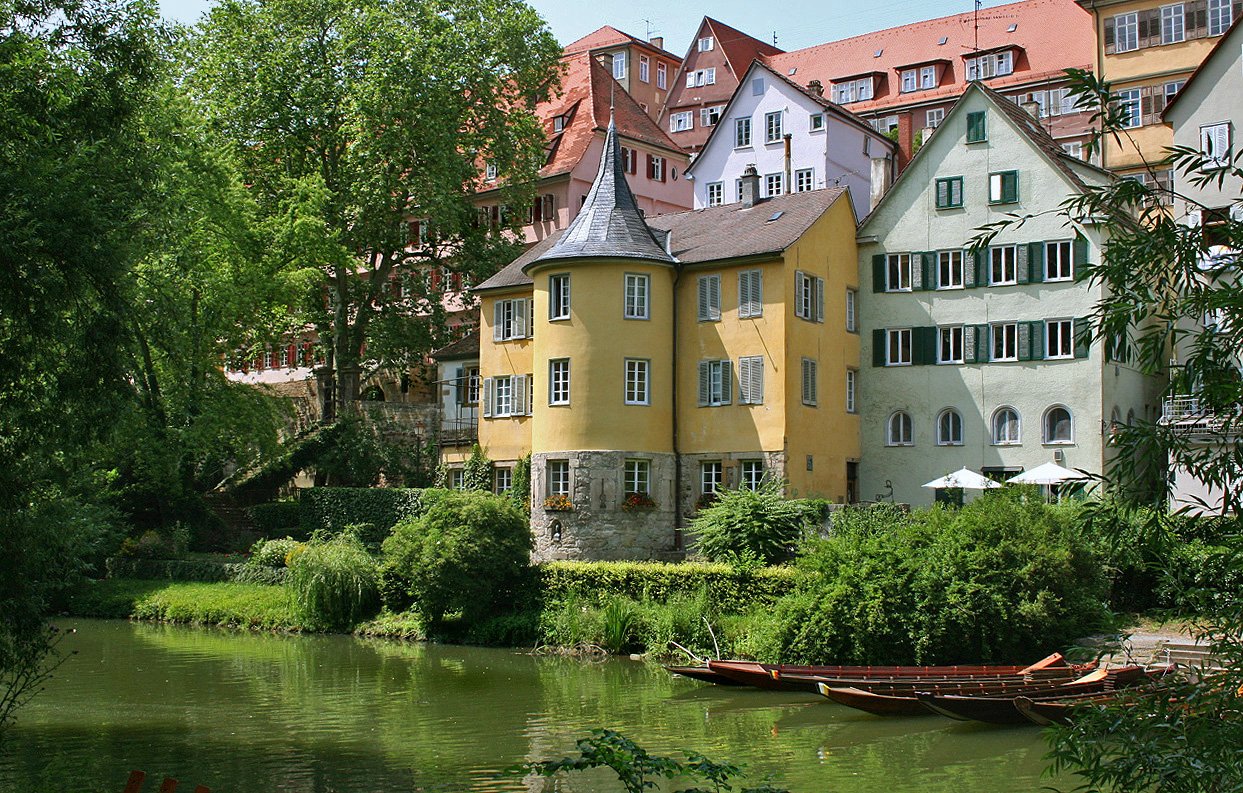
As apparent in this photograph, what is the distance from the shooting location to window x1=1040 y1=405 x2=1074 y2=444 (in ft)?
129

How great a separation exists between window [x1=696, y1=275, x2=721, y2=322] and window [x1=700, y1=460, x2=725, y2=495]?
4.20m

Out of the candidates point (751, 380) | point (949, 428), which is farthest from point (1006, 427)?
point (751, 380)

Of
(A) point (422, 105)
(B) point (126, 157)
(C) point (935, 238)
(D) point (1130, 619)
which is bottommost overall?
(D) point (1130, 619)

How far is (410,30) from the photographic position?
52.5 meters

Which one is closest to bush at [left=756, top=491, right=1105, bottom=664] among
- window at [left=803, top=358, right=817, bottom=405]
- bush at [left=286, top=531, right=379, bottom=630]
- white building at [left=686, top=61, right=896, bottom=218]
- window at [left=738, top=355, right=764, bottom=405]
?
bush at [left=286, top=531, right=379, bottom=630]

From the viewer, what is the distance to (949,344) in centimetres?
4175

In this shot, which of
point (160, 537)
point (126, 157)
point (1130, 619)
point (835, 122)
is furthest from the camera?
point (835, 122)

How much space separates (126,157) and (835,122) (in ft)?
144

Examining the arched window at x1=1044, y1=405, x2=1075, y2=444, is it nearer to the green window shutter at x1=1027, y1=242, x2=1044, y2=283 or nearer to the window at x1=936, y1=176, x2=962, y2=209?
the green window shutter at x1=1027, y1=242, x2=1044, y2=283

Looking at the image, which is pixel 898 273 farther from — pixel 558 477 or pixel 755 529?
pixel 755 529

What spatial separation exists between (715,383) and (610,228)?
5483 millimetres

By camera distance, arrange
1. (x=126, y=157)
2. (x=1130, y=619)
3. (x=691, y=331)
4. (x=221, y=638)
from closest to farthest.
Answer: (x=1130, y=619), (x=126, y=157), (x=221, y=638), (x=691, y=331)

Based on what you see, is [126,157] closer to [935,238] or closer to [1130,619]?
[1130,619]

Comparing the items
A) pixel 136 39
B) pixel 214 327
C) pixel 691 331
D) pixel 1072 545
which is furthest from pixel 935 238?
pixel 136 39
